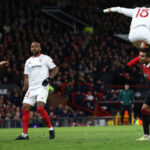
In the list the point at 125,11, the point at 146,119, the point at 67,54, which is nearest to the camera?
the point at 125,11

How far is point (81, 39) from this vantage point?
30766 millimetres

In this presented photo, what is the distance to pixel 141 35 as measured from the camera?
30.0 ft

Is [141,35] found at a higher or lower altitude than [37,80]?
higher

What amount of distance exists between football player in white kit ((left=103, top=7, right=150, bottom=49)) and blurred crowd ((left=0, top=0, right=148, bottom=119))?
486 inches

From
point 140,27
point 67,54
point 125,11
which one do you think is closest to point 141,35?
point 140,27

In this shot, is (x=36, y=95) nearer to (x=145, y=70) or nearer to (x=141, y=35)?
(x=145, y=70)

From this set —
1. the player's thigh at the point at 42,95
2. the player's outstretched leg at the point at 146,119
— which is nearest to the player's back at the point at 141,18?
the player's outstretched leg at the point at 146,119

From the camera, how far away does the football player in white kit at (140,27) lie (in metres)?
9.16

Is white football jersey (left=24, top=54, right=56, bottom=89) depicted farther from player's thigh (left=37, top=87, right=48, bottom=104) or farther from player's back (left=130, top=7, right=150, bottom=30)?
player's back (left=130, top=7, right=150, bottom=30)

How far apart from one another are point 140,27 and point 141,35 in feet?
0.61

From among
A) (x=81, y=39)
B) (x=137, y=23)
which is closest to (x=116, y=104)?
(x=81, y=39)

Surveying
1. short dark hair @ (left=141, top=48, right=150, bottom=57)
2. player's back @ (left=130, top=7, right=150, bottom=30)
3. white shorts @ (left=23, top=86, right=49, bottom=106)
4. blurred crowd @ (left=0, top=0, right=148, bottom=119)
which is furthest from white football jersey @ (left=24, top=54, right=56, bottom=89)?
blurred crowd @ (left=0, top=0, right=148, bottom=119)

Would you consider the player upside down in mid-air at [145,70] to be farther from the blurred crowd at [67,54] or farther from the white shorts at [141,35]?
the blurred crowd at [67,54]

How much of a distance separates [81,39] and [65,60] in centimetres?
333
